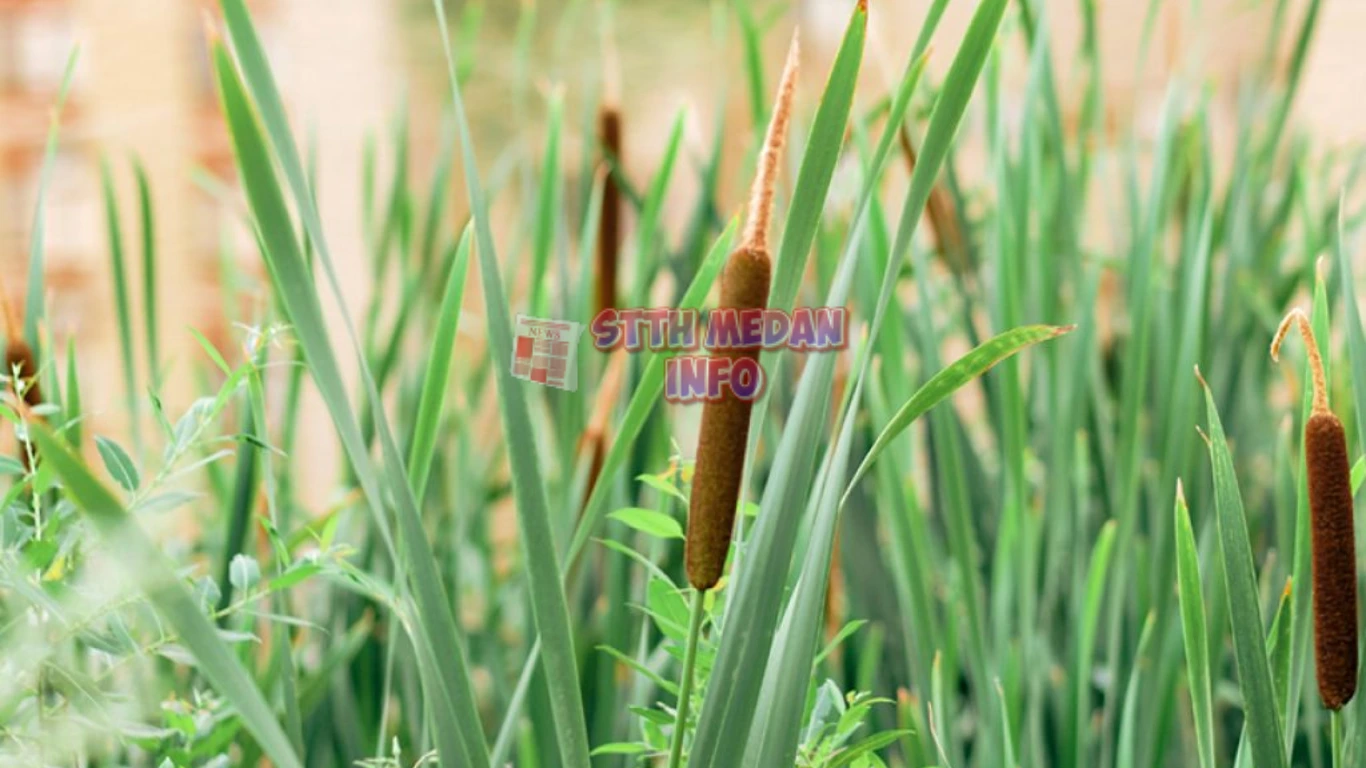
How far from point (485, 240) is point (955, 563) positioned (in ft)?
0.63

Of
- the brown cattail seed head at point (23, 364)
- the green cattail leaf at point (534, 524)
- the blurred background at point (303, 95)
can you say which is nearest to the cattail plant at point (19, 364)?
the brown cattail seed head at point (23, 364)

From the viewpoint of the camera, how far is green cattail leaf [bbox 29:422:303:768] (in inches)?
5.6

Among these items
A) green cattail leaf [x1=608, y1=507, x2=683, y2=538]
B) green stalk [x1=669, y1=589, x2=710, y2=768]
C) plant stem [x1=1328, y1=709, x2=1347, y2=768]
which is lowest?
plant stem [x1=1328, y1=709, x2=1347, y2=768]

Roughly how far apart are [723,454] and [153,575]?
0.08 meters

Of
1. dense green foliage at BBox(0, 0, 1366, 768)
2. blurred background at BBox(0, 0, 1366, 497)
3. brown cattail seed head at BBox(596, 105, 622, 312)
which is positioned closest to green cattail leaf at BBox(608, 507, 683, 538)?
dense green foliage at BBox(0, 0, 1366, 768)

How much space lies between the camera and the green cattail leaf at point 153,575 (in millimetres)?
142

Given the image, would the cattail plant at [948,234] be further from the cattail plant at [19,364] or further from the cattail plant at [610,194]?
the cattail plant at [19,364]

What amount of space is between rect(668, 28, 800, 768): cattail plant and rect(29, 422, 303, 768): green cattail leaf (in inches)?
2.4

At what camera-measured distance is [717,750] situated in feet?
0.60

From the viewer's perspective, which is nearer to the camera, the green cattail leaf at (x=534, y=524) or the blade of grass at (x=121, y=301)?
the green cattail leaf at (x=534, y=524)

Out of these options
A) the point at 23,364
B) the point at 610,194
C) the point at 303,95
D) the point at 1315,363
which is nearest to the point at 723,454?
the point at 1315,363

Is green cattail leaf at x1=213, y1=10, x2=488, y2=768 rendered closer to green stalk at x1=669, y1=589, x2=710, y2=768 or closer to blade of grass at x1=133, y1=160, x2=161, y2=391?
green stalk at x1=669, y1=589, x2=710, y2=768

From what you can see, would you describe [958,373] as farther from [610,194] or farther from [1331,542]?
[610,194]

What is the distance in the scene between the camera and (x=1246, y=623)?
0.67 feet
